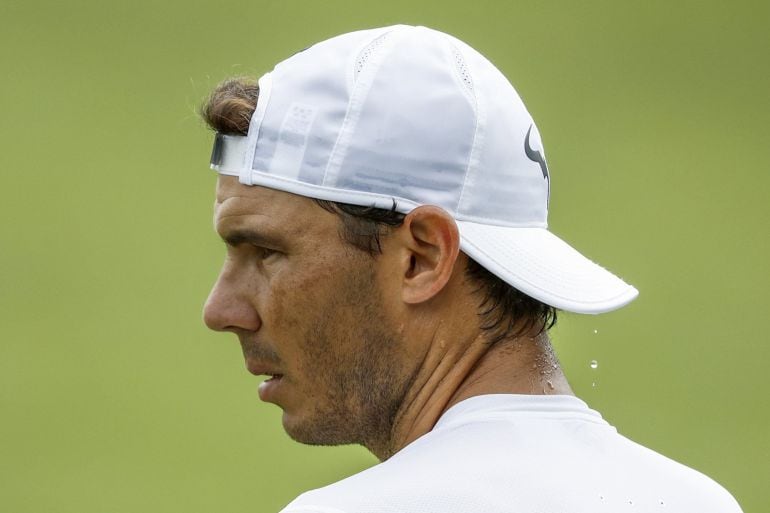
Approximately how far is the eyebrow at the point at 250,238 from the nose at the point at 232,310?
0.05 meters

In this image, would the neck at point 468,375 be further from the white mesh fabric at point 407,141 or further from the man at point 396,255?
the white mesh fabric at point 407,141

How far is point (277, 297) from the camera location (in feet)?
4.63

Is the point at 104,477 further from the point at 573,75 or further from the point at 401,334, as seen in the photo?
the point at 401,334

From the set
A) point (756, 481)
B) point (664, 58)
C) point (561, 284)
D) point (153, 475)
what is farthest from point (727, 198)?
point (561, 284)

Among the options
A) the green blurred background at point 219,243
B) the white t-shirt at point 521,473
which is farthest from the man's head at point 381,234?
the green blurred background at point 219,243

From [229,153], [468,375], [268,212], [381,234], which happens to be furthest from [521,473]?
[229,153]

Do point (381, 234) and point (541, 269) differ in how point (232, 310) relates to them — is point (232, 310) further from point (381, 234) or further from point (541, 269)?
point (541, 269)

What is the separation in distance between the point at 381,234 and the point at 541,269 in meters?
0.20

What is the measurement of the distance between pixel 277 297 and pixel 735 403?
116 inches

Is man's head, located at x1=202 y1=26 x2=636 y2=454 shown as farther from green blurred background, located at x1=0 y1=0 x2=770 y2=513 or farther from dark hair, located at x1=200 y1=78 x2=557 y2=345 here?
green blurred background, located at x1=0 y1=0 x2=770 y2=513

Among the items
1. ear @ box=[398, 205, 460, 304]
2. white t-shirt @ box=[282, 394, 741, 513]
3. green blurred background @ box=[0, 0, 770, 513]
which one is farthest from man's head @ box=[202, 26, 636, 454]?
green blurred background @ box=[0, 0, 770, 513]

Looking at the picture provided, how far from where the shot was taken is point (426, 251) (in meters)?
1.35

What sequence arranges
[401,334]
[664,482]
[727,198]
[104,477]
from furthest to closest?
1. [727,198]
2. [104,477]
3. [401,334]
4. [664,482]

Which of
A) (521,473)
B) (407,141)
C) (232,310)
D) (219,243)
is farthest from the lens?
(219,243)
